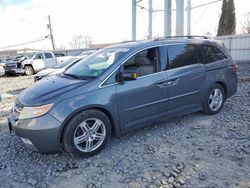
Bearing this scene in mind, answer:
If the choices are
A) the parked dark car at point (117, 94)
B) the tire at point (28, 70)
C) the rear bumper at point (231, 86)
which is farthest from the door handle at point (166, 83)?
the tire at point (28, 70)

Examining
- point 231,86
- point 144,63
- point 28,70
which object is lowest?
point 28,70

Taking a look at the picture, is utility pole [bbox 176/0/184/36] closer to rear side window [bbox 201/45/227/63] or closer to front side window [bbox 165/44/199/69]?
rear side window [bbox 201/45/227/63]

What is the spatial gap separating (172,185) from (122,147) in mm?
1216

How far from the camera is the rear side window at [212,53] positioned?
477 cm

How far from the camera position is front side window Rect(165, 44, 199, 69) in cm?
425

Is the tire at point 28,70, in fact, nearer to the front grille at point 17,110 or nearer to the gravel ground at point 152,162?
the gravel ground at point 152,162

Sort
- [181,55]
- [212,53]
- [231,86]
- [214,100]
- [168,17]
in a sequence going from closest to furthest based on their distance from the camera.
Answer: [181,55]
[212,53]
[214,100]
[231,86]
[168,17]

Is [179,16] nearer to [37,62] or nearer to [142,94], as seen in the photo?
[37,62]

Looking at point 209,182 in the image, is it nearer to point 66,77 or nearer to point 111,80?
point 111,80

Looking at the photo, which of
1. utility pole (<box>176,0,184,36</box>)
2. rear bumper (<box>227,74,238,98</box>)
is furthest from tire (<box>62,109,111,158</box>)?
utility pole (<box>176,0,184,36</box>)

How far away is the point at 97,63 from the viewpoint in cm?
413

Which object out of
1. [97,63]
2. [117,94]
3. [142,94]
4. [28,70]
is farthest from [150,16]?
[117,94]

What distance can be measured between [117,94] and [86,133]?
75 cm

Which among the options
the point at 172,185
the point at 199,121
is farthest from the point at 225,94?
the point at 172,185
